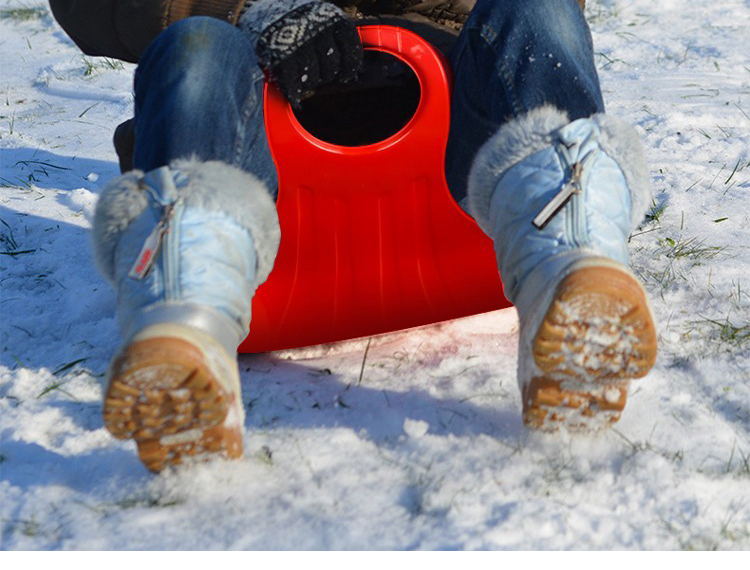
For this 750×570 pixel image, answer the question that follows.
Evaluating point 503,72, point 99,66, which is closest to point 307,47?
point 503,72

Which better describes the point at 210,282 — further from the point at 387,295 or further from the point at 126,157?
the point at 126,157

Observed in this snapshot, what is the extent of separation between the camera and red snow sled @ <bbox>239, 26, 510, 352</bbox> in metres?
1.46

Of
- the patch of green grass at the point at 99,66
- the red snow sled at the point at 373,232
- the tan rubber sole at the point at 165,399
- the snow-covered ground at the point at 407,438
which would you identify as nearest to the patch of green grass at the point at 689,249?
the snow-covered ground at the point at 407,438

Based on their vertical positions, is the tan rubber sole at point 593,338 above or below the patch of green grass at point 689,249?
above

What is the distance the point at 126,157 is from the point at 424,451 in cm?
84

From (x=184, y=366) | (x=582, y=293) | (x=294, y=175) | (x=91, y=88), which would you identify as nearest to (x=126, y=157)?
(x=294, y=175)

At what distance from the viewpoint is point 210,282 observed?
1095 mm

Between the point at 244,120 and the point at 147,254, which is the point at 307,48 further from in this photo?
the point at 147,254

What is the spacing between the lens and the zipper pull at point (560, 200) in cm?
113

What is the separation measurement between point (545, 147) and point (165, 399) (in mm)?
600

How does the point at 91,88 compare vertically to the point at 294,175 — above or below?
below

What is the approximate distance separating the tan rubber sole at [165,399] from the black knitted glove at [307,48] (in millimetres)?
533

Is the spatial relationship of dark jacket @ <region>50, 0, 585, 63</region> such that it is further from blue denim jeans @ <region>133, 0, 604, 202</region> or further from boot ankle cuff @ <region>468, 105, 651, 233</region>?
boot ankle cuff @ <region>468, 105, 651, 233</region>

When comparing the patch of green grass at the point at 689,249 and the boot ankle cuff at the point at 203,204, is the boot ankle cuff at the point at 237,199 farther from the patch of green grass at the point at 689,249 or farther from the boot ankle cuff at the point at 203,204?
the patch of green grass at the point at 689,249
